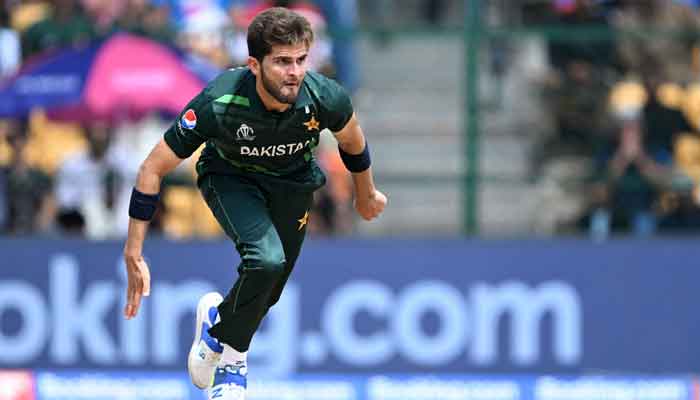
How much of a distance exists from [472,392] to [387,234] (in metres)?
1.80

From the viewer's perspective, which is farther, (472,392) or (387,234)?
(387,234)

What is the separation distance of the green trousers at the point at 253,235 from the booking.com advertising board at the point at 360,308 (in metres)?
3.90

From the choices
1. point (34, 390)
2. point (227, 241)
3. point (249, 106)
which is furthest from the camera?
point (227, 241)

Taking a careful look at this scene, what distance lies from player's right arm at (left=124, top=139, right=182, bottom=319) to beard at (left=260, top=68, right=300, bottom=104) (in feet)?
1.81

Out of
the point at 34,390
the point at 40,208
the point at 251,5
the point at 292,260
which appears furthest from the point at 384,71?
the point at 292,260

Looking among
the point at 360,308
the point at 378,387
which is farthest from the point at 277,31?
the point at 360,308

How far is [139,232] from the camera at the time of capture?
712 centimetres

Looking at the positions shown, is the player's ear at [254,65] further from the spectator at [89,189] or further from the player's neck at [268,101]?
the spectator at [89,189]

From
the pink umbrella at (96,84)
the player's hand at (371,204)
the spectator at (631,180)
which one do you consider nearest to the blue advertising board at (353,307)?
the spectator at (631,180)

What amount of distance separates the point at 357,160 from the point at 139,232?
113cm

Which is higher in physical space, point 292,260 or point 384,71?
point 384,71

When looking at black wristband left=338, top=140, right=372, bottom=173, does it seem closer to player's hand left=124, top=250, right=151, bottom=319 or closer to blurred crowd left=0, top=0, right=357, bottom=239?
player's hand left=124, top=250, right=151, bottom=319

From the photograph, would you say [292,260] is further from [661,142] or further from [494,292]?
[661,142]

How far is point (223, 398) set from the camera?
7359mm
